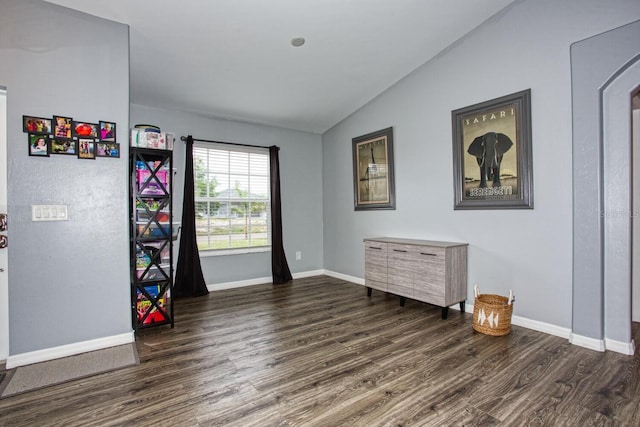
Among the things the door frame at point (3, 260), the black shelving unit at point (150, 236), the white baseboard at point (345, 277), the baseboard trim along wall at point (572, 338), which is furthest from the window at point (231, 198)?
the baseboard trim along wall at point (572, 338)

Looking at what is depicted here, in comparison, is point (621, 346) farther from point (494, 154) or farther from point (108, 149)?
point (108, 149)

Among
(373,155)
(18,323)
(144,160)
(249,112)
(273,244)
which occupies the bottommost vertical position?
(18,323)

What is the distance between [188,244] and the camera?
A: 14.1 ft

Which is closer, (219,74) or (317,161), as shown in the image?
(219,74)

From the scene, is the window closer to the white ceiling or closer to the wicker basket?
the white ceiling

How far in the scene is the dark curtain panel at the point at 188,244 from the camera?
14.1 feet

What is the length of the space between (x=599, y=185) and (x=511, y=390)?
5.74 feet

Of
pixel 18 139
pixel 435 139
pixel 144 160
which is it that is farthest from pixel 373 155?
pixel 18 139

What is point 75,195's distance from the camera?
2.61 metres

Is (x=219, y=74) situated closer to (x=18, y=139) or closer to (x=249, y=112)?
(x=249, y=112)

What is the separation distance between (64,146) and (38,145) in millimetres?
158

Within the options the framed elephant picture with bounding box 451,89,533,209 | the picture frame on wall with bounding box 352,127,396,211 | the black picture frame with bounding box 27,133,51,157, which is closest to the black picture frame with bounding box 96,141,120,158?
the black picture frame with bounding box 27,133,51,157

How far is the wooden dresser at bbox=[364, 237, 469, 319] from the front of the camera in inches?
128

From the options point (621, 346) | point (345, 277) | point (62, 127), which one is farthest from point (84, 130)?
point (621, 346)
